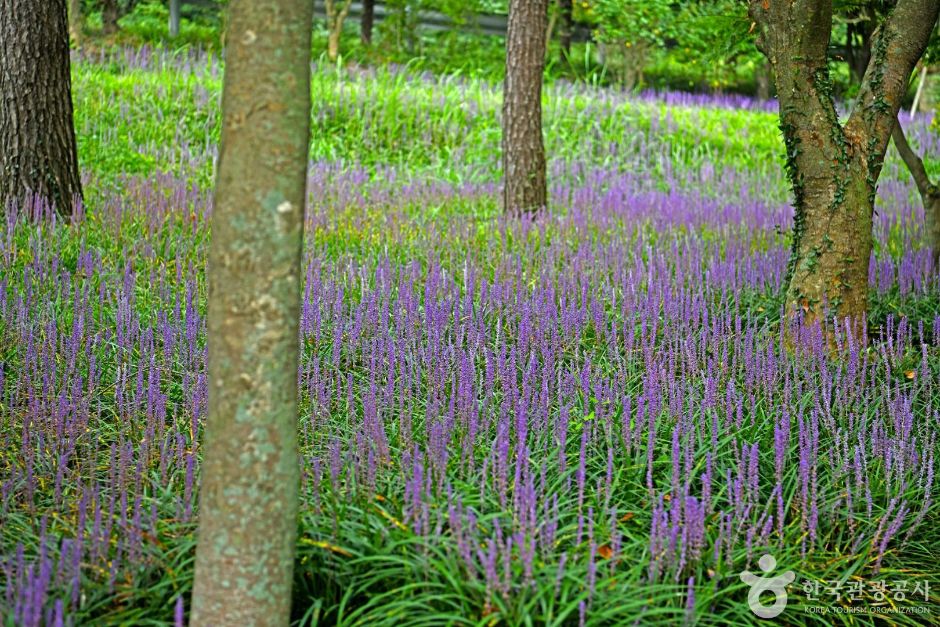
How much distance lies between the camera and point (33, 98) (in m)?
7.60

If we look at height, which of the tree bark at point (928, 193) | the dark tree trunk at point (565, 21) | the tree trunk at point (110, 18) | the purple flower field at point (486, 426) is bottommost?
the purple flower field at point (486, 426)

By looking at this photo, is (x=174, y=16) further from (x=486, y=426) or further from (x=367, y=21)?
(x=486, y=426)

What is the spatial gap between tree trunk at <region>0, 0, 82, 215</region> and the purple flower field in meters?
0.43

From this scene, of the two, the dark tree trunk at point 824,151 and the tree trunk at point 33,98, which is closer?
the dark tree trunk at point 824,151

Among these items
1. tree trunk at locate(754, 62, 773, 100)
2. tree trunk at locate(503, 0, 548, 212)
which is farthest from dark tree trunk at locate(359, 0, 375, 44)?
tree trunk at locate(503, 0, 548, 212)

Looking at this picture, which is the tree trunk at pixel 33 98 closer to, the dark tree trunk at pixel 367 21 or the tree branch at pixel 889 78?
the tree branch at pixel 889 78

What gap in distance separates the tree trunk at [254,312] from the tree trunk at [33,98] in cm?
560

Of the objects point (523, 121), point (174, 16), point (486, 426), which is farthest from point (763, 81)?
point (486, 426)

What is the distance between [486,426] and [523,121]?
245 inches

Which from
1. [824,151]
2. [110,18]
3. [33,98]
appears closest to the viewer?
[824,151]

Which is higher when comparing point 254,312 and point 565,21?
point 565,21

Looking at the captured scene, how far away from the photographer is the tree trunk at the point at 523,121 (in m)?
9.62

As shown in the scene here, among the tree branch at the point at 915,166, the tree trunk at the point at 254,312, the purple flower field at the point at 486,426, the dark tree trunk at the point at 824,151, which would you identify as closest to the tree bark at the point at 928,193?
the tree branch at the point at 915,166

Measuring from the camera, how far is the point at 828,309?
5.54 m
